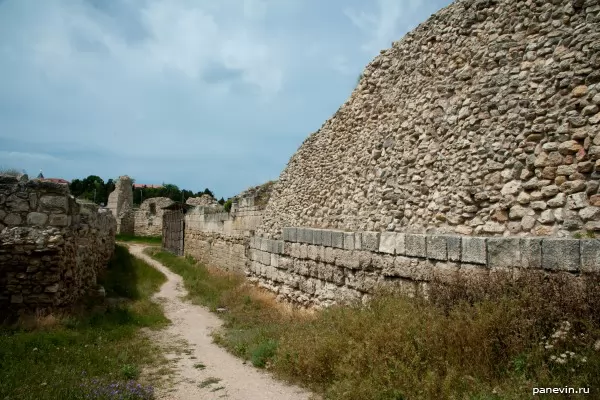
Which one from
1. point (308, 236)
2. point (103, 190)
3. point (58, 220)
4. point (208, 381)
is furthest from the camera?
point (103, 190)

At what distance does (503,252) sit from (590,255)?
1016 mm

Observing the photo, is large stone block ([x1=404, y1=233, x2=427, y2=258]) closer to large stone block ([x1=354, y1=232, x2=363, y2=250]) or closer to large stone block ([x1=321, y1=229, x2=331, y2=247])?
large stone block ([x1=354, y1=232, x2=363, y2=250])

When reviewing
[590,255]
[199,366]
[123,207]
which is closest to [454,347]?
[590,255]

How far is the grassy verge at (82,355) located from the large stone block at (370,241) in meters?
4.00

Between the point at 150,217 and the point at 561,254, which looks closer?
the point at 561,254

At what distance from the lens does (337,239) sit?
351 inches

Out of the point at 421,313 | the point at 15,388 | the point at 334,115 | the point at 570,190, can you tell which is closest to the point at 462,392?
the point at 421,313

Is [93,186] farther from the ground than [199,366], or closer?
farther from the ground

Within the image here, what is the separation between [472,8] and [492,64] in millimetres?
1212

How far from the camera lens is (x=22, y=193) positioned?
27.3 ft

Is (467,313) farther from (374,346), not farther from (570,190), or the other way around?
(570,190)

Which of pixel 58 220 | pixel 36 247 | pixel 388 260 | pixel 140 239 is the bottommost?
pixel 140 239

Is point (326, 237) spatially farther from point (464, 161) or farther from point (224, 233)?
point (224, 233)

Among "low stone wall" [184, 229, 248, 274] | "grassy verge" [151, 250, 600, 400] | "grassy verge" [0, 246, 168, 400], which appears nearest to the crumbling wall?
"grassy verge" [151, 250, 600, 400]
